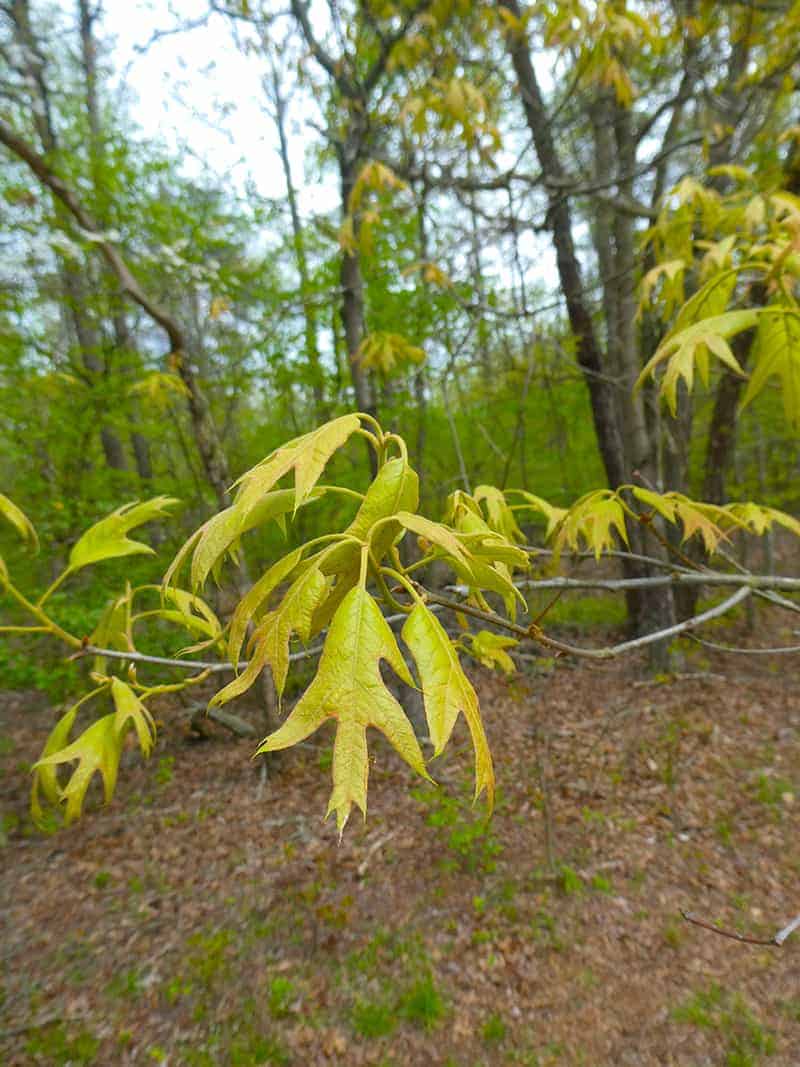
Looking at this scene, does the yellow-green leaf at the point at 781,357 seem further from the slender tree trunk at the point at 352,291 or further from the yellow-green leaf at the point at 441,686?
the slender tree trunk at the point at 352,291

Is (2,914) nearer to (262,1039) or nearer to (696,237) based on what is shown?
(262,1039)

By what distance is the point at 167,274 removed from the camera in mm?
4699

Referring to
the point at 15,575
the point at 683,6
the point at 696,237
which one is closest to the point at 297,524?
the point at 15,575

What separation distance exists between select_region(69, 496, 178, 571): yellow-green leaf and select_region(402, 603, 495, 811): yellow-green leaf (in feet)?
2.80

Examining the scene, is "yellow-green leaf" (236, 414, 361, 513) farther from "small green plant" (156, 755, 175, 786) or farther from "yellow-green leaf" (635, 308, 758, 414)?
"small green plant" (156, 755, 175, 786)

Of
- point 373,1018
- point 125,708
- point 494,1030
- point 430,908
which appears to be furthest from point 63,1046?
point 125,708

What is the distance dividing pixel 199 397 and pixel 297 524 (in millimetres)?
2196

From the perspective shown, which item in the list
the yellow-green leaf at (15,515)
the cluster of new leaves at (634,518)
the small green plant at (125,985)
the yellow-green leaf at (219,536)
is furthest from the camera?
the small green plant at (125,985)

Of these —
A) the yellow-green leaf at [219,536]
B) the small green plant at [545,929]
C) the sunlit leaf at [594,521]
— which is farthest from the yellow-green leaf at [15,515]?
the small green plant at [545,929]

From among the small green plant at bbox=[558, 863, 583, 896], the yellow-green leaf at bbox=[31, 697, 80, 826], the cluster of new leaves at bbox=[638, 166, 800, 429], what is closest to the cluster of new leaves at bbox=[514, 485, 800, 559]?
the cluster of new leaves at bbox=[638, 166, 800, 429]

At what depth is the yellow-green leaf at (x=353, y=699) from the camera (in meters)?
0.68

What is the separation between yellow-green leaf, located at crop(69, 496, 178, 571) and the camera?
53.6 inches

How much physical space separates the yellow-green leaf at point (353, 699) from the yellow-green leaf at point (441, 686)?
32 mm

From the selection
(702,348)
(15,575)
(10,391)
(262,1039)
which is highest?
(10,391)
